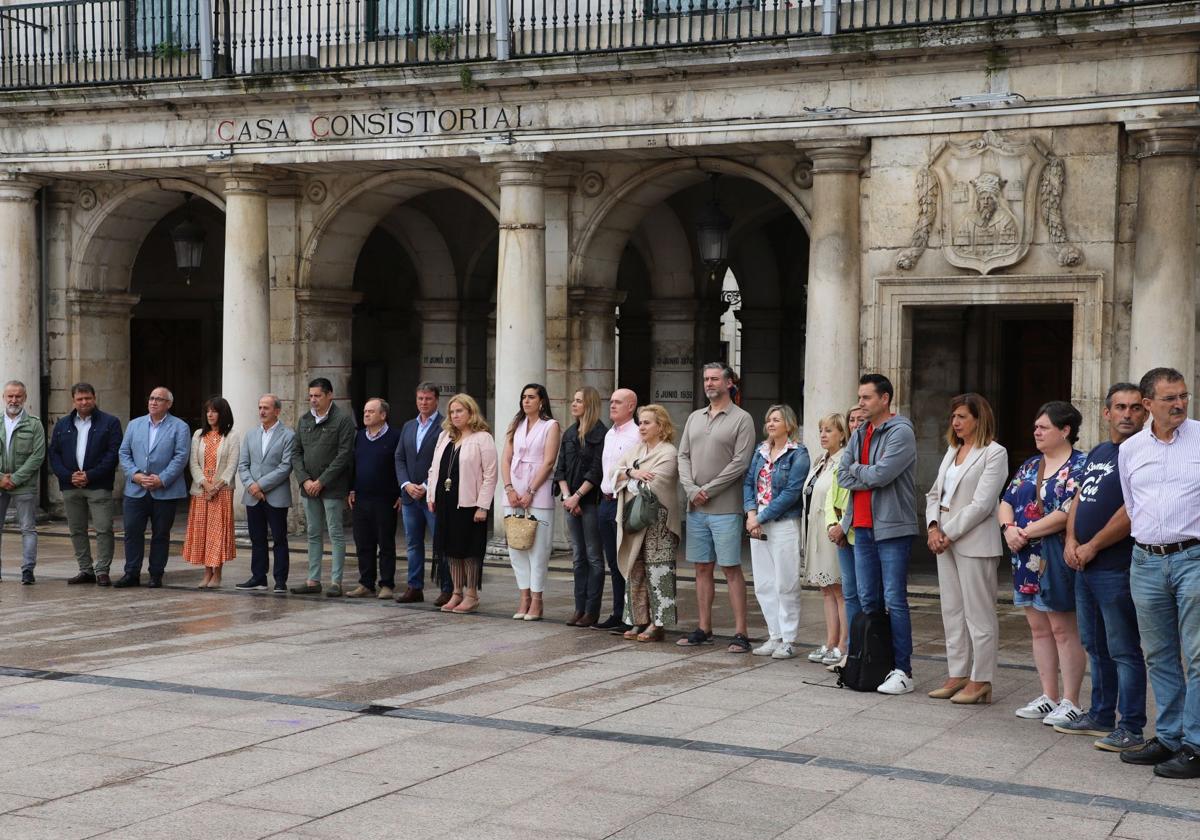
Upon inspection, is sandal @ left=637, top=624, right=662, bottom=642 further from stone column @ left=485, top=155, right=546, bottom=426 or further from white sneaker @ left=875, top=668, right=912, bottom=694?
stone column @ left=485, top=155, right=546, bottom=426

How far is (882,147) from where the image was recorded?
14664 millimetres

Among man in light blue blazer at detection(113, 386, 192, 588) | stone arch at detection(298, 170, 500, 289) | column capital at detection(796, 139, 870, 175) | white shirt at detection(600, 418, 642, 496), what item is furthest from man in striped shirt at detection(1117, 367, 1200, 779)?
stone arch at detection(298, 170, 500, 289)

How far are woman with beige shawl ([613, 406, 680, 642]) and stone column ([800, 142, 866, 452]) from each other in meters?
4.12

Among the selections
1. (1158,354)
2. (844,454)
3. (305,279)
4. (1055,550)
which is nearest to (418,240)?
(305,279)

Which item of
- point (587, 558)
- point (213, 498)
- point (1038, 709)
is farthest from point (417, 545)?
point (1038, 709)

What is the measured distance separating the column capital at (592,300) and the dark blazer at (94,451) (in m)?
5.47

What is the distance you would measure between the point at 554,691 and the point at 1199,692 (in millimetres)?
3406

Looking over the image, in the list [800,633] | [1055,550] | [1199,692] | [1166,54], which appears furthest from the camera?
[1166,54]

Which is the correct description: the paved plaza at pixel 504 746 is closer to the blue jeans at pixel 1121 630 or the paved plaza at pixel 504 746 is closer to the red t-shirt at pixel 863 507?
the blue jeans at pixel 1121 630

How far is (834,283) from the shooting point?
48.9 ft

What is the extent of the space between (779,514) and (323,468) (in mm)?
4463

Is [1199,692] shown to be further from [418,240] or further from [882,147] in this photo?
[418,240]

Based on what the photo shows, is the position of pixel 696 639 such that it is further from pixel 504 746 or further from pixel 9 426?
pixel 9 426

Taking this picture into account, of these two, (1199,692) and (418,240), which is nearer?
(1199,692)
